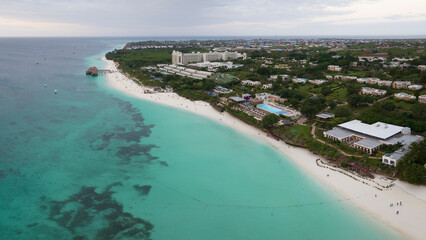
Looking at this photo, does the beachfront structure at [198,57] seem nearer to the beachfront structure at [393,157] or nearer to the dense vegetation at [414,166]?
the beachfront structure at [393,157]

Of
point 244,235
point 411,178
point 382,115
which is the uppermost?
point 382,115

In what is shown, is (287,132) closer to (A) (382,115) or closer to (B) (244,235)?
(A) (382,115)

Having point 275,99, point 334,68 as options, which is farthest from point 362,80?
point 275,99

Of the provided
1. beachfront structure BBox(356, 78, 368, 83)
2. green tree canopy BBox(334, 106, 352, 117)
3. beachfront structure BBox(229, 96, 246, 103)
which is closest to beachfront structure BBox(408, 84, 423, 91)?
beachfront structure BBox(356, 78, 368, 83)

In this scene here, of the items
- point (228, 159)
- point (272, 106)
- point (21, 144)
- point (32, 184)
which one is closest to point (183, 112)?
point (272, 106)

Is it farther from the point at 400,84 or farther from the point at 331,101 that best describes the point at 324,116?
the point at 400,84

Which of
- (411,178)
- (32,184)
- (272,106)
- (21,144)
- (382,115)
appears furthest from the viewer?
(272,106)

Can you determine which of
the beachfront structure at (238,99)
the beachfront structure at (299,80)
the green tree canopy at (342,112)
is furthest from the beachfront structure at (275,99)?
the beachfront structure at (299,80)
